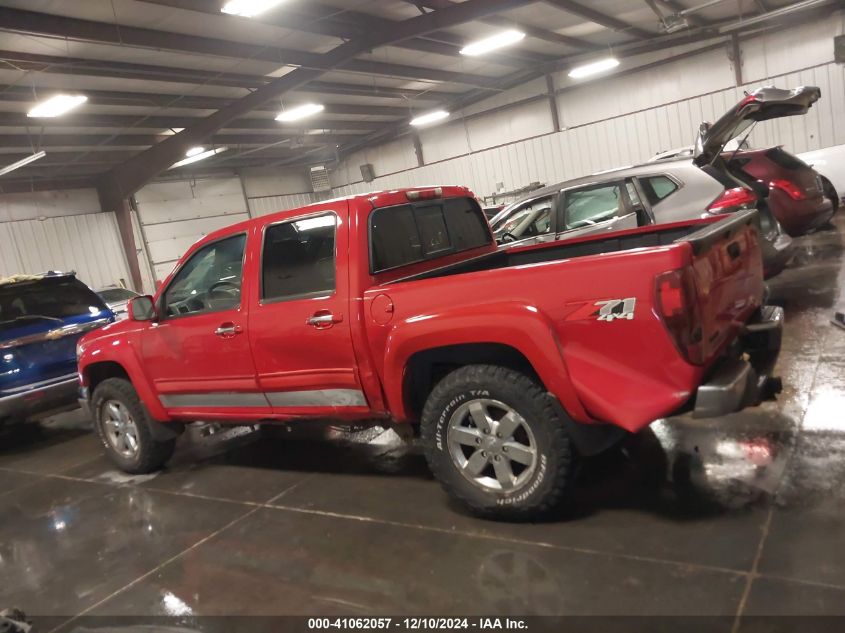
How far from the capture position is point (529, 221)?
754 cm

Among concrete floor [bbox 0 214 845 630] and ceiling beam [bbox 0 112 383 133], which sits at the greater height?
ceiling beam [bbox 0 112 383 133]

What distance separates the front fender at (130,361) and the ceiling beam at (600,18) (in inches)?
414

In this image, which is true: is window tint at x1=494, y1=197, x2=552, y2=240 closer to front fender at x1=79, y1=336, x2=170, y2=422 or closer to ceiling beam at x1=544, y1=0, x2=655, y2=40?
front fender at x1=79, y1=336, x2=170, y2=422

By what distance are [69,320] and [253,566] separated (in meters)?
4.84

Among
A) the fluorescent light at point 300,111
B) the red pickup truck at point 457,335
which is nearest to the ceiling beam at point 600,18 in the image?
the fluorescent light at point 300,111

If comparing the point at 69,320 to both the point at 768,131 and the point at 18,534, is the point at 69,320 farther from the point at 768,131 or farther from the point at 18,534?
the point at 768,131

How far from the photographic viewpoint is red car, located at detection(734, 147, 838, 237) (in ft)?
24.6

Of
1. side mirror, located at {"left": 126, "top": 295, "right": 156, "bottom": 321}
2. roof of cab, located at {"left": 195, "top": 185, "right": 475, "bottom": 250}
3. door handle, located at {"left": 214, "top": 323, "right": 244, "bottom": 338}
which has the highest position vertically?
roof of cab, located at {"left": 195, "top": 185, "right": 475, "bottom": 250}

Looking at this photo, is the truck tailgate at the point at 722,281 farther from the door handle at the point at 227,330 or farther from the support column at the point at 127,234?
the support column at the point at 127,234

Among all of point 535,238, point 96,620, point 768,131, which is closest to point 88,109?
point 535,238

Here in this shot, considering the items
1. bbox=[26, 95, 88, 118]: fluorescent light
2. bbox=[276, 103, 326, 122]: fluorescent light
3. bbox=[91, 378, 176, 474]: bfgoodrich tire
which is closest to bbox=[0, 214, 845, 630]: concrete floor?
bbox=[91, 378, 176, 474]: bfgoodrich tire

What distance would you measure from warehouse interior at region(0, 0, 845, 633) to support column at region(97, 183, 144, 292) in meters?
0.06

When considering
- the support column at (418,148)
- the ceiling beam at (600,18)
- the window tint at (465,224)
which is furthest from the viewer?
→ the support column at (418,148)

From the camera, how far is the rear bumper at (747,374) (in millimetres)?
2547
